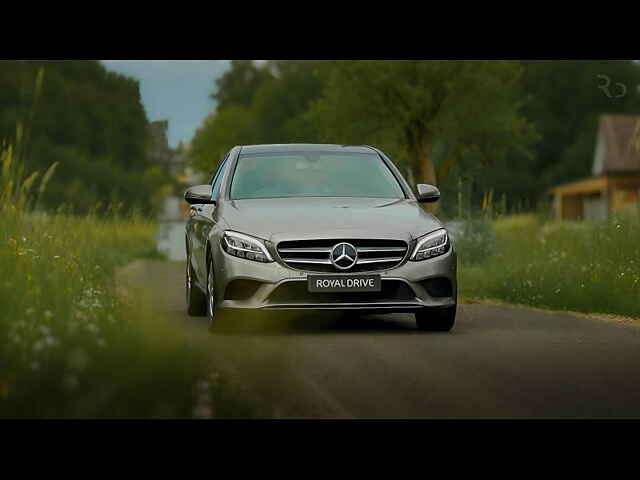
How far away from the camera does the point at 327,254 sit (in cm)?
1188

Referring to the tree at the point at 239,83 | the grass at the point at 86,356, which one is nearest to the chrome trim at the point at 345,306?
the grass at the point at 86,356

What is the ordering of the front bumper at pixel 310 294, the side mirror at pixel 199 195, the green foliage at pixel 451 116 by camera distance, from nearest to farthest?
the front bumper at pixel 310 294 < the side mirror at pixel 199 195 < the green foliage at pixel 451 116

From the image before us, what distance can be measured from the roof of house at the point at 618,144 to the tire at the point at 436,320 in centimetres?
4553

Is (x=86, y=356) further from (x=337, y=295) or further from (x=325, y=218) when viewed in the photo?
(x=325, y=218)

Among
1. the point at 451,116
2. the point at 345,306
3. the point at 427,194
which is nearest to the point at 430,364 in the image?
the point at 345,306

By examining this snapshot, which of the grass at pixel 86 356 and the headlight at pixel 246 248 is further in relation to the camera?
the headlight at pixel 246 248

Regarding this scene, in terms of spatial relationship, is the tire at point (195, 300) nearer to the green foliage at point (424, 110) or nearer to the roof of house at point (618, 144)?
the green foliage at point (424, 110)

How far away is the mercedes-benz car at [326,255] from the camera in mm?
11836

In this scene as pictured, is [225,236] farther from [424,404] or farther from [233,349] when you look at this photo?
[424,404]

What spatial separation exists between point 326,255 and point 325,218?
→ 0.47m

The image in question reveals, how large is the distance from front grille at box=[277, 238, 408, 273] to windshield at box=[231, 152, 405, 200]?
1.36 metres

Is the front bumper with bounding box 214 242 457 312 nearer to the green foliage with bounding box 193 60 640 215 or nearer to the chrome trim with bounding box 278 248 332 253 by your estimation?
the chrome trim with bounding box 278 248 332 253

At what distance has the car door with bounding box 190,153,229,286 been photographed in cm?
1299
